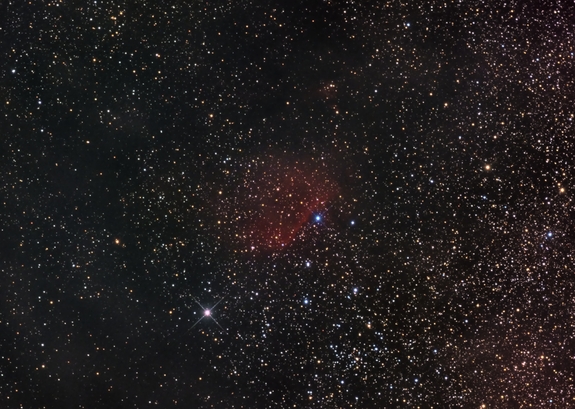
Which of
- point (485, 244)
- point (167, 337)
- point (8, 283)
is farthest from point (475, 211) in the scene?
point (8, 283)

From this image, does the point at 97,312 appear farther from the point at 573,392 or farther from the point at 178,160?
the point at 573,392

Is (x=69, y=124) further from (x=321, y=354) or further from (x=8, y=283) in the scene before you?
(x=321, y=354)

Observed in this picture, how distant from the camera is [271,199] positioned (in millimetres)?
429

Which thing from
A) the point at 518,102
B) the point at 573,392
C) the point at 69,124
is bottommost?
the point at 573,392

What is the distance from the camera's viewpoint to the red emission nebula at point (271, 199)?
0.43 meters

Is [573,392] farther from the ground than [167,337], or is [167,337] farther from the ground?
[167,337]

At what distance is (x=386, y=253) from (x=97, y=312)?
266 mm

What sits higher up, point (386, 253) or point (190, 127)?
point (190, 127)

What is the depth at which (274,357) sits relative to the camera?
1.42ft

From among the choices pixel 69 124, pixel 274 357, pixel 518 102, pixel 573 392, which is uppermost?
pixel 69 124

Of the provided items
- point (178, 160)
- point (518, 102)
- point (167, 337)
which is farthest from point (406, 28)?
point (167, 337)

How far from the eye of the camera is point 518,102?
43 centimetres

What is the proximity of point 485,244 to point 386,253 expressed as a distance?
91 mm

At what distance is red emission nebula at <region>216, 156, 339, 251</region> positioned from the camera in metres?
0.43
